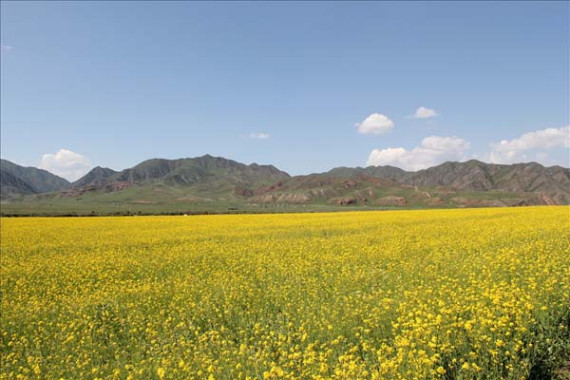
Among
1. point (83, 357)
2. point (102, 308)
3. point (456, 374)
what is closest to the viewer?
point (456, 374)

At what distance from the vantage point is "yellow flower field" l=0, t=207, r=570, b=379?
5.50m

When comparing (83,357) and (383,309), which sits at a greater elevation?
(383,309)

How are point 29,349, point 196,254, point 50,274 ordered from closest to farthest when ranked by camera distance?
point 29,349 → point 50,274 → point 196,254

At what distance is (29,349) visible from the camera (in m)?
8.42

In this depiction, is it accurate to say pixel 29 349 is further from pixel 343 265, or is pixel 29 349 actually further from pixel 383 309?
pixel 343 265

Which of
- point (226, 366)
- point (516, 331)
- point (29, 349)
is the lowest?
point (29, 349)

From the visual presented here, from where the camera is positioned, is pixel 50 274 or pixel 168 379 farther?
pixel 50 274

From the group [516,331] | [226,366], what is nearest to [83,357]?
[226,366]

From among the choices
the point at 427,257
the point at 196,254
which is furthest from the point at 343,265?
the point at 196,254

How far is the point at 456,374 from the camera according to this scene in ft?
16.6

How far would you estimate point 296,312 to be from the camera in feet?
29.1

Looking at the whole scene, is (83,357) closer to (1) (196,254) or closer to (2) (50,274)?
(2) (50,274)

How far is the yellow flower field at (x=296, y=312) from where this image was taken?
550 cm

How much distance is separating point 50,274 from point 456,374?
14379mm
